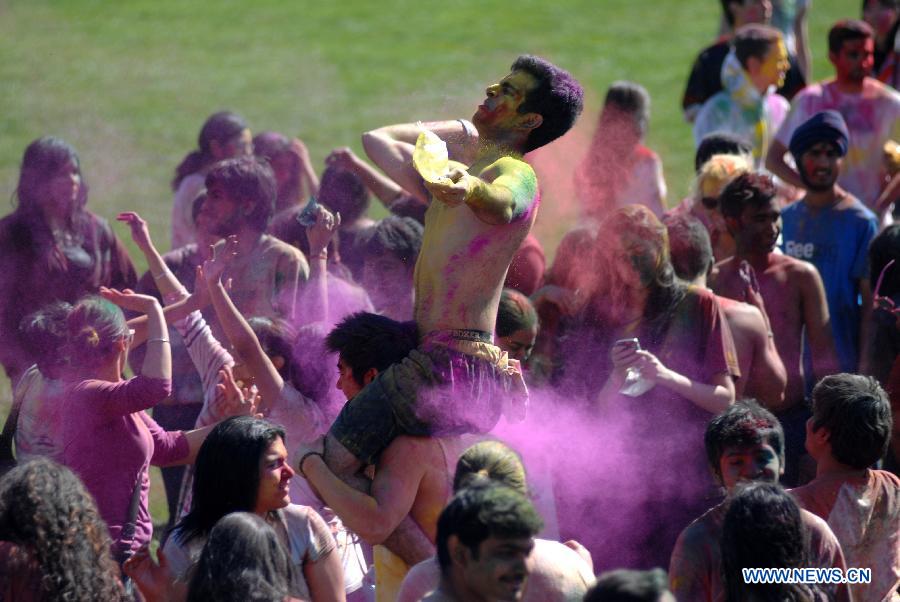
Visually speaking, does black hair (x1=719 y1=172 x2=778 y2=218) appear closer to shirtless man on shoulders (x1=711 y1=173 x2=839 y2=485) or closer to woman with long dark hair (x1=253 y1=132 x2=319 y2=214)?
shirtless man on shoulders (x1=711 y1=173 x2=839 y2=485)

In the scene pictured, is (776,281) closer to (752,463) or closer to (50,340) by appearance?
(752,463)

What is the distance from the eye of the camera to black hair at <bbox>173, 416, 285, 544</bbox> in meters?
3.96

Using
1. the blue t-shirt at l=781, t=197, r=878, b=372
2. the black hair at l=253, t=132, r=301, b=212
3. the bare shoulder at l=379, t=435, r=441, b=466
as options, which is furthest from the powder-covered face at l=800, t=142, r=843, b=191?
the bare shoulder at l=379, t=435, r=441, b=466

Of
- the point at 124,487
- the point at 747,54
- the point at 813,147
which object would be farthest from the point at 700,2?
the point at 124,487

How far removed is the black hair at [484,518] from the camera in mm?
3309

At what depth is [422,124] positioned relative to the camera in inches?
171

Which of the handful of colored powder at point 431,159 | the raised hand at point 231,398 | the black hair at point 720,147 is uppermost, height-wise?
the handful of colored powder at point 431,159

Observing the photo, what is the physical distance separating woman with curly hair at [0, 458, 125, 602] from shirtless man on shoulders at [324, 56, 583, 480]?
76 centimetres

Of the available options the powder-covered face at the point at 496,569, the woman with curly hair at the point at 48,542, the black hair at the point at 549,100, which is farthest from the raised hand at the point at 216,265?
the powder-covered face at the point at 496,569

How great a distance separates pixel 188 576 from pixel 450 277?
1.13 meters

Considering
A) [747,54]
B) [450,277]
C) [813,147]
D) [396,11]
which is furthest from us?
[396,11]

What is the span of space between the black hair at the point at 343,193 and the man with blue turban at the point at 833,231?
217cm

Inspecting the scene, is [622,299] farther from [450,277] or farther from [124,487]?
[124,487]

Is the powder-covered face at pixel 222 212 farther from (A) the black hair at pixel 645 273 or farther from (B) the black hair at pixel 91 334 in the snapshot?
(A) the black hair at pixel 645 273
